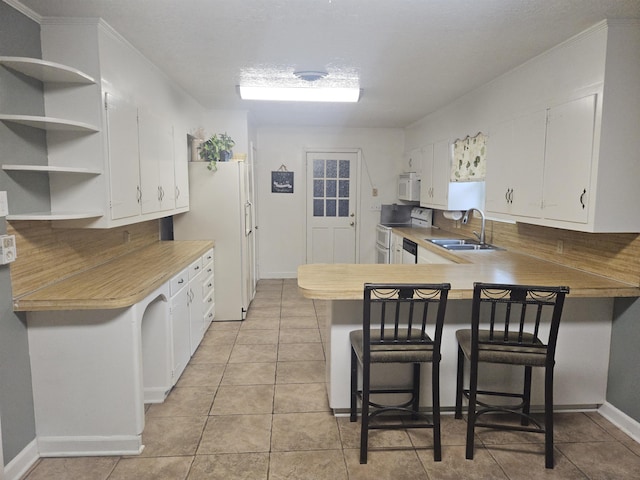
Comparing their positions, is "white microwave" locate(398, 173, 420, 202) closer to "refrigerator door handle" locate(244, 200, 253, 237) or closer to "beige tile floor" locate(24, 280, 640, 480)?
"refrigerator door handle" locate(244, 200, 253, 237)

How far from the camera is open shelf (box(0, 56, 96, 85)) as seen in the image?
202 centimetres

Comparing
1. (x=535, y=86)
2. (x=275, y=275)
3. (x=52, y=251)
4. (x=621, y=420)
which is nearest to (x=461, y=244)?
(x=535, y=86)

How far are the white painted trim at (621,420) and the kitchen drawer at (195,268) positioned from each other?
3.04 meters

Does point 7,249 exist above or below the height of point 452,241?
above

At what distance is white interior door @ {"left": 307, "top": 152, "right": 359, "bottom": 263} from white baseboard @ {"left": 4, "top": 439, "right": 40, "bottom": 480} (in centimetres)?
466

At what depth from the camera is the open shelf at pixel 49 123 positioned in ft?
6.68

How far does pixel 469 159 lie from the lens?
163 inches

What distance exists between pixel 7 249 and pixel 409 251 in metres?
3.88

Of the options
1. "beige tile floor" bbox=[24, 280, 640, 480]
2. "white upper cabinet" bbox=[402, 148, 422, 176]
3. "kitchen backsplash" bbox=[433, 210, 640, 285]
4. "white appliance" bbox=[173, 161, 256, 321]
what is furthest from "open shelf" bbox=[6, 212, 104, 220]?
"white upper cabinet" bbox=[402, 148, 422, 176]

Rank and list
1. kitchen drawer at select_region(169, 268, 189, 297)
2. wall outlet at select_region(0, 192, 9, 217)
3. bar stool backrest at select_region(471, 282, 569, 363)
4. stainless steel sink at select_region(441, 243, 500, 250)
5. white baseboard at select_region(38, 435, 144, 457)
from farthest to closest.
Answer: stainless steel sink at select_region(441, 243, 500, 250) < kitchen drawer at select_region(169, 268, 189, 297) < white baseboard at select_region(38, 435, 144, 457) < bar stool backrest at select_region(471, 282, 569, 363) < wall outlet at select_region(0, 192, 9, 217)

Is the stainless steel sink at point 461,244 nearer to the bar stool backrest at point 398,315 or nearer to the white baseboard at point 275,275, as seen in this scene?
the bar stool backrest at point 398,315

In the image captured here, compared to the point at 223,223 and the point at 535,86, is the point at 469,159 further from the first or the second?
the point at 223,223

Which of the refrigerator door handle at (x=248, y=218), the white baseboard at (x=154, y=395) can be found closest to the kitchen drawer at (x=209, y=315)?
the refrigerator door handle at (x=248, y=218)

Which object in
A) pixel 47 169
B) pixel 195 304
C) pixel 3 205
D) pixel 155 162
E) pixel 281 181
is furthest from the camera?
pixel 281 181
